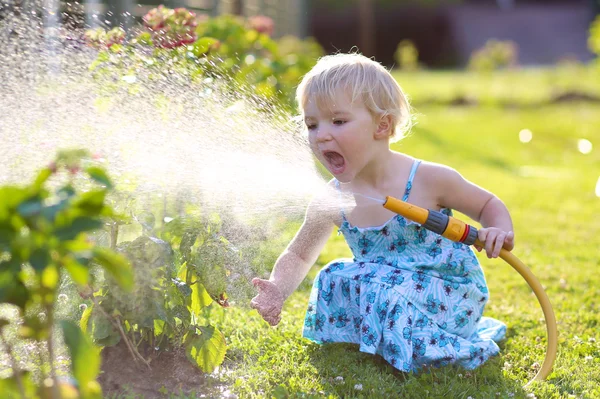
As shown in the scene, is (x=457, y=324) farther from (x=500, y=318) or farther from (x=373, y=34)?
(x=373, y=34)

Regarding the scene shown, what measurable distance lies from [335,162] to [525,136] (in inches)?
344

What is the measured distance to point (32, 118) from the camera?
250 centimetres

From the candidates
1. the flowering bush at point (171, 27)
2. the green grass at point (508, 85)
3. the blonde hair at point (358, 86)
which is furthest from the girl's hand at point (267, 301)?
the green grass at point (508, 85)

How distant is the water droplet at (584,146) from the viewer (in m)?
9.66

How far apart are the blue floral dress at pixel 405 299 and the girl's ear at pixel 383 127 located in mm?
190

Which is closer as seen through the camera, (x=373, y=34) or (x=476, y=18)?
(x=373, y=34)

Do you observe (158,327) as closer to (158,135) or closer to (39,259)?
(158,135)

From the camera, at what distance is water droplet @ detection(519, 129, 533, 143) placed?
10.5 m

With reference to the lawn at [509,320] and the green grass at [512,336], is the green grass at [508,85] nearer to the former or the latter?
the lawn at [509,320]

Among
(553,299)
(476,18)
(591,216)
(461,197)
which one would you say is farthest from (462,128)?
(476,18)

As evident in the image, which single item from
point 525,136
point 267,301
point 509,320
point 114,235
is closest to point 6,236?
point 114,235

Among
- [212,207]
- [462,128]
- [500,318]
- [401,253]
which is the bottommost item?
[462,128]

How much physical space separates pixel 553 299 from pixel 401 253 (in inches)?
44.8

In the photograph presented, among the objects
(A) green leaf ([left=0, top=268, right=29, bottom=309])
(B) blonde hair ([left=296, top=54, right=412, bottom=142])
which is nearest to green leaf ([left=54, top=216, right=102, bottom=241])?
(A) green leaf ([left=0, top=268, right=29, bottom=309])
